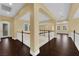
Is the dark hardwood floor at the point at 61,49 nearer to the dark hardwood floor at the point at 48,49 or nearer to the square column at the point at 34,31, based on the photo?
the dark hardwood floor at the point at 48,49

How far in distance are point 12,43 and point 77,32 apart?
150cm

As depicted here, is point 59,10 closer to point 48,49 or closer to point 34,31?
point 34,31

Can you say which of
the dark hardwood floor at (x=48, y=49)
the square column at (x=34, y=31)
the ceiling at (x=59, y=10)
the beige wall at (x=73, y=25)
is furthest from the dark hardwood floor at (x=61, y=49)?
the ceiling at (x=59, y=10)

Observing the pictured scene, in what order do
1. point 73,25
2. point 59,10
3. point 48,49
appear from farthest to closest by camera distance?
1. point 59,10
2. point 48,49
3. point 73,25

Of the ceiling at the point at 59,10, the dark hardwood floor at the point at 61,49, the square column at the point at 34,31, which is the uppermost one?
the ceiling at the point at 59,10

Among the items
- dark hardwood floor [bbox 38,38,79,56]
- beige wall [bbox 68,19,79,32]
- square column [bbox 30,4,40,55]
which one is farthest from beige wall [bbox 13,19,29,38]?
beige wall [bbox 68,19,79,32]

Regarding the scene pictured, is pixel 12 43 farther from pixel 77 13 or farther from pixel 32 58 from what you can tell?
pixel 77 13

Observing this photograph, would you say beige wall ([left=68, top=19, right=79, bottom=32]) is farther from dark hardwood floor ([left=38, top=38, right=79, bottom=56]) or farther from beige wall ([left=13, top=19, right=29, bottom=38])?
beige wall ([left=13, top=19, right=29, bottom=38])

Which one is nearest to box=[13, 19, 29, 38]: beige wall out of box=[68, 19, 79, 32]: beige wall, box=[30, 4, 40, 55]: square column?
box=[30, 4, 40, 55]: square column

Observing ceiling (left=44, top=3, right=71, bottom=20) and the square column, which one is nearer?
the square column

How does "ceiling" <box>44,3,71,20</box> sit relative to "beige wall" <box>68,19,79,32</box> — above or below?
above

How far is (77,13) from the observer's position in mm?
1602

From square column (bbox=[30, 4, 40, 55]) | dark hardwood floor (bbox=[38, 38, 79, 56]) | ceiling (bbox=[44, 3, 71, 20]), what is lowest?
dark hardwood floor (bbox=[38, 38, 79, 56])

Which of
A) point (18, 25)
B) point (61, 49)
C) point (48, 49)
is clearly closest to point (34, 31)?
point (18, 25)
